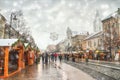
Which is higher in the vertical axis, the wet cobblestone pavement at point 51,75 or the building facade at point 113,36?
the building facade at point 113,36

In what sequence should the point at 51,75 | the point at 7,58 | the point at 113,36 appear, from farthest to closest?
the point at 113,36 → the point at 51,75 → the point at 7,58

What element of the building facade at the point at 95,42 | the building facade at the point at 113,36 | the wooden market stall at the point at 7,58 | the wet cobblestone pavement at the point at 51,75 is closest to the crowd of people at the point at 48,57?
the wooden market stall at the point at 7,58

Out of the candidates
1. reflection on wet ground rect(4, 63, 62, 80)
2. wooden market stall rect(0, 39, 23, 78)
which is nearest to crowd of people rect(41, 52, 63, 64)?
wooden market stall rect(0, 39, 23, 78)

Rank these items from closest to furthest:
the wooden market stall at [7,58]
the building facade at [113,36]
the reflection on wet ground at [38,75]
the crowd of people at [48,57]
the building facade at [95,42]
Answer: the reflection on wet ground at [38,75] → the wooden market stall at [7,58] → the crowd of people at [48,57] → the building facade at [113,36] → the building facade at [95,42]

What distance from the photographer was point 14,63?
1626 inches

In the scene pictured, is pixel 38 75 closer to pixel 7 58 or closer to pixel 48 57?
pixel 7 58

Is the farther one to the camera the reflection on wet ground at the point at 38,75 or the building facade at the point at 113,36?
the building facade at the point at 113,36

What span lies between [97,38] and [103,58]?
27.4 metres

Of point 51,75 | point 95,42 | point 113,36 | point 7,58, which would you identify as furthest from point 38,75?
point 95,42

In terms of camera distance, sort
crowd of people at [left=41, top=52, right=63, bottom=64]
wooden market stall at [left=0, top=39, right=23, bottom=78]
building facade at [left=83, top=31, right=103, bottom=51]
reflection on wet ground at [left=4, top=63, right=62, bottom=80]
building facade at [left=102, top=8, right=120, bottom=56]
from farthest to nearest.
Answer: building facade at [left=83, top=31, right=103, bottom=51] → building facade at [left=102, top=8, right=120, bottom=56] → crowd of people at [left=41, top=52, right=63, bottom=64] → wooden market stall at [left=0, top=39, right=23, bottom=78] → reflection on wet ground at [left=4, top=63, right=62, bottom=80]

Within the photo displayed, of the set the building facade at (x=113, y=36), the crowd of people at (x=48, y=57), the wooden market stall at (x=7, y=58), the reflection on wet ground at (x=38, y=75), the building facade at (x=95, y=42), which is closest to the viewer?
the reflection on wet ground at (x=38, y=75)

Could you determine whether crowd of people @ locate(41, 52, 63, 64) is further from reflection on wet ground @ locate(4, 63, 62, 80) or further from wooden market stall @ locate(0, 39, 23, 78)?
reflection on wet ground @ locate(4, 63, 62, 80)

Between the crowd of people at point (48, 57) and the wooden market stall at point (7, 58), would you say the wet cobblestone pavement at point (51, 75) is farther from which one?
the crowd of people at point (48, 57)

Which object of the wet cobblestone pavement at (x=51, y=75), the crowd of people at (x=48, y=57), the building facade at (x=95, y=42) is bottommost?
the wet cobblestone pavement at (x=51, y=75)
